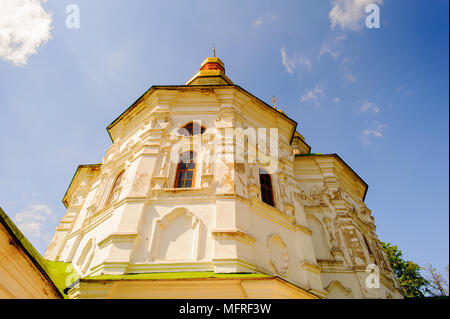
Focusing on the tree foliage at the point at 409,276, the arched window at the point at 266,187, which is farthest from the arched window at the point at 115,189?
the tree foliage at the point at 409,276

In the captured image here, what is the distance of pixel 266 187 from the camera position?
429 inches

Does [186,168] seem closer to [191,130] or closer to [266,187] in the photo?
[191,130]

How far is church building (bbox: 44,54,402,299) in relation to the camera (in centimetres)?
748

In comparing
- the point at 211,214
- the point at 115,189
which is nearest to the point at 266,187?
the point at 211,214

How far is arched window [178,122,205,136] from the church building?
5 cm

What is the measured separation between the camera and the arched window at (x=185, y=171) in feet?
32.5

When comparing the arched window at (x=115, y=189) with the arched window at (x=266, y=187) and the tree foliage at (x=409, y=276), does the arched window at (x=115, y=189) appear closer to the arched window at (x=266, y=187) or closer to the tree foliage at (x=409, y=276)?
the arched window at (x=266, y=187)

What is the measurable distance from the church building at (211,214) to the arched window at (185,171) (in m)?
0.04

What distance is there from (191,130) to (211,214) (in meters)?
4.02

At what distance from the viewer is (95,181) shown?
1432 centimetres

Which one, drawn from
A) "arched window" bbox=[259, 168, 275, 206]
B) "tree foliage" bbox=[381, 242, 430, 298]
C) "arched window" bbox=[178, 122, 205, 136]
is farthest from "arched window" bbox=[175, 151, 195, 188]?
"tree foliage" bbox=[381, 242, 430, 298]
